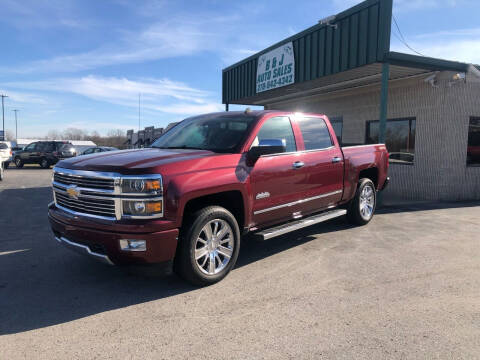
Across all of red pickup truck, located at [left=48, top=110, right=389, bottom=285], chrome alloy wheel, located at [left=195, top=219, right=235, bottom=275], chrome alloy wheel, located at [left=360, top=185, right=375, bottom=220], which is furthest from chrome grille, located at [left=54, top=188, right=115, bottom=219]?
chrome alloy wheel, located at [left=360, top=185, right=375, bottom=220]

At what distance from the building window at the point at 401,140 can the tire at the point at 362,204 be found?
4607 millimetres

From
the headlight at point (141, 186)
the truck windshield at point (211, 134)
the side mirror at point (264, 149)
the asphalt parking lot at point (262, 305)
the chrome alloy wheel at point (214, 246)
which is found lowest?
the asphalt parking lot at point (262, 305)

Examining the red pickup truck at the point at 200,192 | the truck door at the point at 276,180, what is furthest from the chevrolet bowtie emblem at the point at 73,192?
the truck door at the point at 276,180

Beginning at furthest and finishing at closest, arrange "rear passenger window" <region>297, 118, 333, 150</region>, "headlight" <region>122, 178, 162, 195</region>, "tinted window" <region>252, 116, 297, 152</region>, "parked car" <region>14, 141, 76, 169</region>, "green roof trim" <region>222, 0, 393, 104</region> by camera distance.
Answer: "parked car" <region>14, 141, 76, 169</region> < "green roof trim" <region>222, 0, 393, 104</region> < "rear passenger window" <region>297, 118, 333, 150</region> < "tinted window" <region>252, 116, 297, 152</region> < "headlight" <region>122, 178, 162, 195</region>

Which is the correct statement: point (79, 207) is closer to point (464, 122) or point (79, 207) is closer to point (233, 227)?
point (233, 227)

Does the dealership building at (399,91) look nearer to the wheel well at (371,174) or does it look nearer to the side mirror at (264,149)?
the wheel well at (371,174)

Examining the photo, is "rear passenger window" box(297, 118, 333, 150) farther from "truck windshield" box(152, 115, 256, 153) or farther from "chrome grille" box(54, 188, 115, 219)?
"chrome grille" box(54, 188, 115, 219)

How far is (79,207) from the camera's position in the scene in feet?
12.5

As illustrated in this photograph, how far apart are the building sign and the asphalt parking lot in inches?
297

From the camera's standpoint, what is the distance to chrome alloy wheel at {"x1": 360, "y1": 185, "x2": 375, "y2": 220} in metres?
6.76

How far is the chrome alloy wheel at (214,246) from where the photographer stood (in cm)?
391

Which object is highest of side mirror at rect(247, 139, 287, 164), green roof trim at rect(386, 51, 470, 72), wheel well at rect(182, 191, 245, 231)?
green roof trim at rect(386, 51, 470, 72)

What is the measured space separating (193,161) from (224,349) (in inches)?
72.8

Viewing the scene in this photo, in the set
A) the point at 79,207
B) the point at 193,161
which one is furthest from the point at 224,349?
the point at 79,207
